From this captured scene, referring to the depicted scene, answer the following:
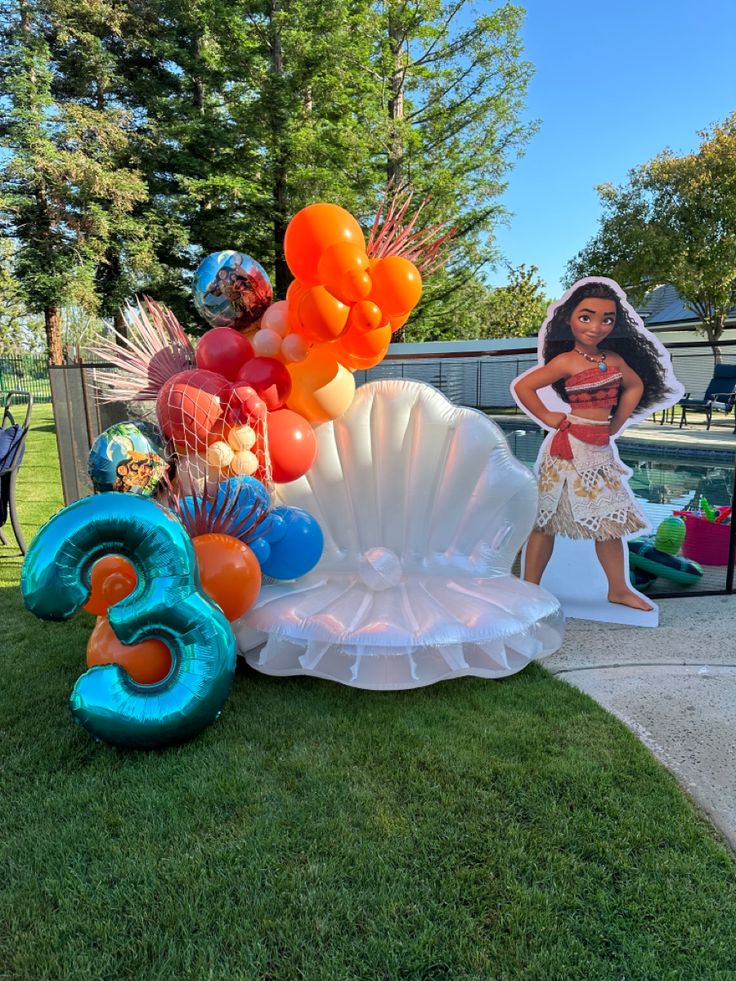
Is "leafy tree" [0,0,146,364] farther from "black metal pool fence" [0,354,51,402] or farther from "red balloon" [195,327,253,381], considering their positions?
"red balloon" [195,327,253,381]

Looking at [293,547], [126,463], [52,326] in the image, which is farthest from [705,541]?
[52,326]

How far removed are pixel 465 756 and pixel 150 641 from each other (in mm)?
1349

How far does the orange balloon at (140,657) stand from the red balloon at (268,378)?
4.64ft

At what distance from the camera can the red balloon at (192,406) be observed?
9.93 feet

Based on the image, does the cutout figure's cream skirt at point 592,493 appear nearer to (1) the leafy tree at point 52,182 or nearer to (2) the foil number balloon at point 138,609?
(2) the foil number balloon at point 138,609

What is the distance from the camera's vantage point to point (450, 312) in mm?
19906

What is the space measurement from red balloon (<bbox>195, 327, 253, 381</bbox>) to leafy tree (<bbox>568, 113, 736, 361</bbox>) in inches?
648

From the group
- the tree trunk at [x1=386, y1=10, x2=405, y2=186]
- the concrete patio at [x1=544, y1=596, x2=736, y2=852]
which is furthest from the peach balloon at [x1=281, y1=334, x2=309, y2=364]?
the tree trunk at [x1=386, y1=10, x2=405, y2=186]

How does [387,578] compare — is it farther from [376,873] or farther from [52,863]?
[52,863]

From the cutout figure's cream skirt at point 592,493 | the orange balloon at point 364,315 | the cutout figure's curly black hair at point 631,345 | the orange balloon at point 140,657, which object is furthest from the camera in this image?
the cutout figure's cream skirt at point 592,493

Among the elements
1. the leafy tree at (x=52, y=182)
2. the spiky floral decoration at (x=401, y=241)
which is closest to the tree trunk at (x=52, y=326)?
the leafy tree at (x=52, y=182)

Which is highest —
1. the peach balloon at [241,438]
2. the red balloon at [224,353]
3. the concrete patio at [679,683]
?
the red balloon at [224,353]

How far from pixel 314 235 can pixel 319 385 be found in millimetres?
767

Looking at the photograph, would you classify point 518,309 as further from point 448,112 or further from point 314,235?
point 314,235
